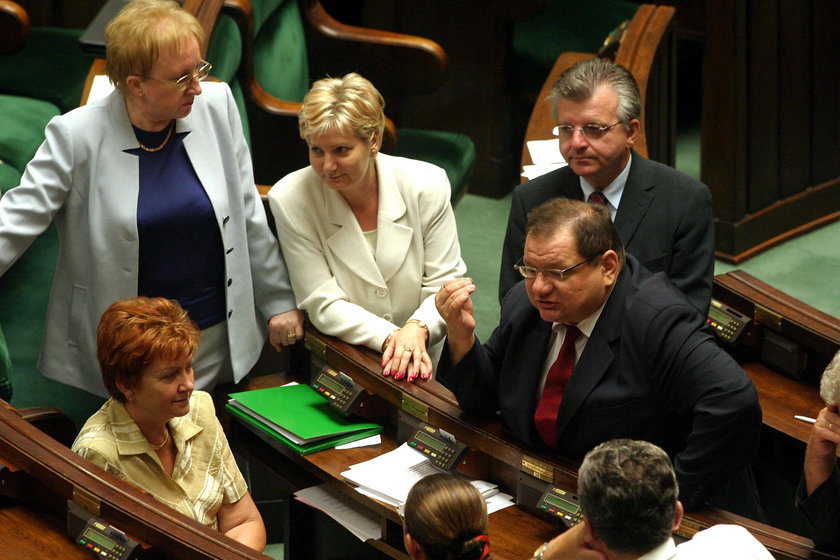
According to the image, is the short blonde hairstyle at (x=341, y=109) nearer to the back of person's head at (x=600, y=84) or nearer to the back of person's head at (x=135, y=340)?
the back of person's head at (x=600, y=84)

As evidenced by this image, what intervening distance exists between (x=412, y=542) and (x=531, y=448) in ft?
2.40

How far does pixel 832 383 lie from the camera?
2.43 m

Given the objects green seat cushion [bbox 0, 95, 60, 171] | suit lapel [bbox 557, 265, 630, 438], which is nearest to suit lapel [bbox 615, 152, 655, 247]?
suit lapel [bbox 557, 265, 630, 438]

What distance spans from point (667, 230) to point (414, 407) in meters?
0.81

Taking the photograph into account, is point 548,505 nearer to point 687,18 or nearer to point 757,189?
point 757,189

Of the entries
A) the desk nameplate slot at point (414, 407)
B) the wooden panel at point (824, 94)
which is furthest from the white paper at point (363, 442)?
the wooden panel at point (824, 94)

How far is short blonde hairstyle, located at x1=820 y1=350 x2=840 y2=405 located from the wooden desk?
29 centimetres

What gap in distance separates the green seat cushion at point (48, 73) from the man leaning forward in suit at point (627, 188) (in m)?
2.32

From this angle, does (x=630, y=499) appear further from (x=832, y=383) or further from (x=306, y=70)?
(x=306, y=70)

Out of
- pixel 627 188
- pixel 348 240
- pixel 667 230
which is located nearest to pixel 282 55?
pixel 348 240

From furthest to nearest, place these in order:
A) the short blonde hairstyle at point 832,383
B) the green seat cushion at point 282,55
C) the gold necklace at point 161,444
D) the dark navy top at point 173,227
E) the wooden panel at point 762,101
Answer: the wooden panel at point 762,101 → the green seat cushion at point 282,55 → the dark navy top at point 173,227 → the gold necklace at point 161,444 → the short blonde hairstyle at point 832,383

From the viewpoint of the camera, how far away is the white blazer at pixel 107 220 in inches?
116

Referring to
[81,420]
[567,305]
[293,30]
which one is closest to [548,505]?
[567,305]

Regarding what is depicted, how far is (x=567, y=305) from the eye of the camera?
8.80 feet
